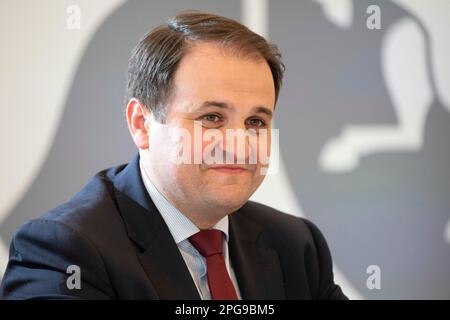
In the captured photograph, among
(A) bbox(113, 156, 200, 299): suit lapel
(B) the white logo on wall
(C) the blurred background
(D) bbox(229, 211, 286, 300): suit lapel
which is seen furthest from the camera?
(C) the blurred background

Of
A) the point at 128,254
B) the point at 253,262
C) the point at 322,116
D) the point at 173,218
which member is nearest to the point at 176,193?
the point at 173,218

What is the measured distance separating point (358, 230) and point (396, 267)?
0.22 meters

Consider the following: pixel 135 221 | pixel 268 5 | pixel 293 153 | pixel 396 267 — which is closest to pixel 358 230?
pixel 396 267

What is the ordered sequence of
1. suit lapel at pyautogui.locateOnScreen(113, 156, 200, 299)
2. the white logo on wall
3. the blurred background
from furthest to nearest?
the blurred background
suit lapel at pyautogui.locateOnScreen(113, 156, 200, 299)
the white logo on wall

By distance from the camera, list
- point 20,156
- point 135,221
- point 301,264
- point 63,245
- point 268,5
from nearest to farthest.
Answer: point 63,245
point 135,221
point 301,264
point 20,156
point 268,5

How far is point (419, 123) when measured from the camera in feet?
7.67

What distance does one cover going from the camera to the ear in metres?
1.51

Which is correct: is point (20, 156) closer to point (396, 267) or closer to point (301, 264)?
point (301, 264)

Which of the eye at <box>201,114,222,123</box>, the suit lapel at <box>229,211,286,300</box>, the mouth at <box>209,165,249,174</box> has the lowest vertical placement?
the suit lapel at <box>229,211,286,300</box>

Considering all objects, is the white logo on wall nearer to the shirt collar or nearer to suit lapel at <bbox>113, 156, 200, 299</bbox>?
suit lapel at <bbox>113, 156, 200, 299</bbox>

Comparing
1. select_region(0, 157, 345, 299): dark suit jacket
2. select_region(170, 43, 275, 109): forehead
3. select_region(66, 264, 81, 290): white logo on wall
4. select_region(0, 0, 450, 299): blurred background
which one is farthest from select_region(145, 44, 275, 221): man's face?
select_region(0, 0, 450, 299): blurred background

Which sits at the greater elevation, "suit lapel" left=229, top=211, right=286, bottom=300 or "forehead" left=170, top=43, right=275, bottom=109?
"forehead" left=170, top=43, right=275, bottom=109

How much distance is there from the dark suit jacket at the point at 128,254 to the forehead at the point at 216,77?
285mm

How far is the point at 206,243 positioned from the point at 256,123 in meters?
0.33
